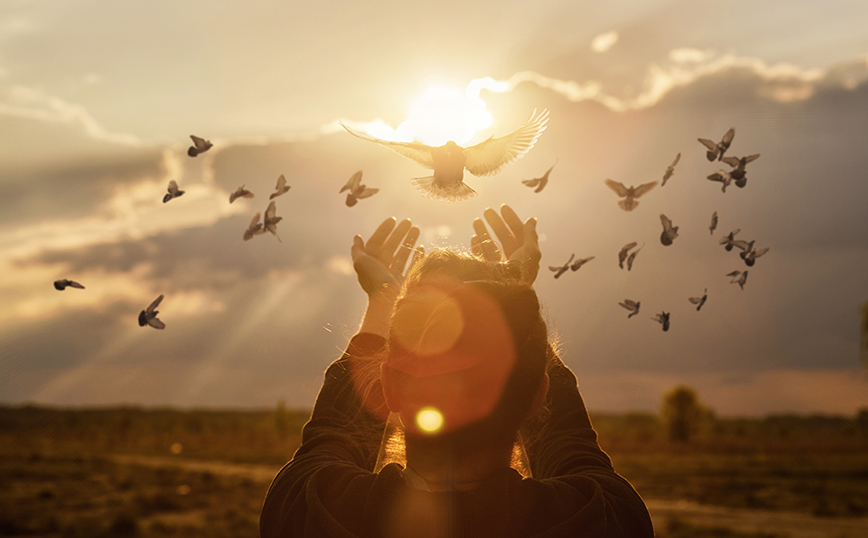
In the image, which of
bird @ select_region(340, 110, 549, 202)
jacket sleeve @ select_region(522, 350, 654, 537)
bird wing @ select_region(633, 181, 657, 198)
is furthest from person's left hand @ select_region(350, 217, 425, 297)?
bird wing @ select_region(633, 181, 657, 198)

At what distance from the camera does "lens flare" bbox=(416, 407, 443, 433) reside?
1.88 meters

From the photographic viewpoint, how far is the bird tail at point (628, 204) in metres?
4.50

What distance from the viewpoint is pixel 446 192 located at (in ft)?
16.5

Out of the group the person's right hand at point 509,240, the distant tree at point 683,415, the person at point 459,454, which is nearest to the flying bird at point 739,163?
the person's right hand at point 509,240

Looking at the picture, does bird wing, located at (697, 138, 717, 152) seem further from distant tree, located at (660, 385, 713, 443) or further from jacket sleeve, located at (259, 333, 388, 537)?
distant tree, located at (660, 385, 713, 443)

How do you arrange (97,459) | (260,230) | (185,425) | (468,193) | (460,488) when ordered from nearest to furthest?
(460,488) → (260,230) → (468,193) → (97,459) → (185,425)

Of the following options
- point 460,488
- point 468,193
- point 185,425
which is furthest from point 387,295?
point 185,425

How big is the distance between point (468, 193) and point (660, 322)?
1991 millimetres

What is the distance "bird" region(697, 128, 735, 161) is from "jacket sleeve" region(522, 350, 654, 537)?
275cm

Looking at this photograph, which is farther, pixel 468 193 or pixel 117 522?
pixel 117 522

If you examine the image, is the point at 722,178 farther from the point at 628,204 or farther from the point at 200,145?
the point at 200,145

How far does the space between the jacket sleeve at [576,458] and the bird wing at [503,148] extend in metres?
3.23

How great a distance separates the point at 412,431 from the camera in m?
1.95

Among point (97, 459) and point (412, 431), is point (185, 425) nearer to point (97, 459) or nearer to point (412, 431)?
point (97, 459)
